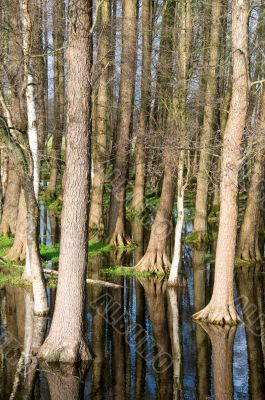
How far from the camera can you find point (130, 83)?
2339cm

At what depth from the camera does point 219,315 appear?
43.0ft

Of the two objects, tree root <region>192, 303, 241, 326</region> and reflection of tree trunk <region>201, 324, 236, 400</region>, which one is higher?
tree root <region>192, 303, 241, 326</region>

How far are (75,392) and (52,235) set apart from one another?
16563 mm

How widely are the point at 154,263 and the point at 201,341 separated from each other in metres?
6.65

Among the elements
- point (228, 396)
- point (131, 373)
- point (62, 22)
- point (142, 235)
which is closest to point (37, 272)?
point (131, 373)

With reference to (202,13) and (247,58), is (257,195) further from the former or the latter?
(247,58)

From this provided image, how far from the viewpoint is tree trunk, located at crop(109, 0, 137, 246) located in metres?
22.6

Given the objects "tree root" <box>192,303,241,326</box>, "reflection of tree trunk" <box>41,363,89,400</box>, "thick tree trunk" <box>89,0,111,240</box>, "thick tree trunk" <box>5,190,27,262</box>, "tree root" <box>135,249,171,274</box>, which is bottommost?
"reflection of tree trunk" <box>41,363,89,400</box>

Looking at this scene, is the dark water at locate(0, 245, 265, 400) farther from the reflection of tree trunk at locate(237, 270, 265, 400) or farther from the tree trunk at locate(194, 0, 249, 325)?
the tree trunk at locate(194, 0, 249, 325)

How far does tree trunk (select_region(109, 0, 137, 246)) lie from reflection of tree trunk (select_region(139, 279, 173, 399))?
18.7 ft

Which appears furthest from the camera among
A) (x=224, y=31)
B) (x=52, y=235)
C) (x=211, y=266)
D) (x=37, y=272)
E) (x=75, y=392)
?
(x=224, y=31)

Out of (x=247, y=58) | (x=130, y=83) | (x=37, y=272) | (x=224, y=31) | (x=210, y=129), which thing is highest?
(x=224, y=31)

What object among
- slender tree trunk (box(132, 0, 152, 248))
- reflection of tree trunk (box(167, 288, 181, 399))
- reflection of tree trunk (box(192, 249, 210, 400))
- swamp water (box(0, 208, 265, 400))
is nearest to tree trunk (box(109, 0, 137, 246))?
slender tree trunk (box(132, 0, 152, 248))

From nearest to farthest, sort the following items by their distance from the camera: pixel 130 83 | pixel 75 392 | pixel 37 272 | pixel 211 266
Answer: pixel 75 392 < pixel 37 272 < pixel 211 266 < pixel 130 83
